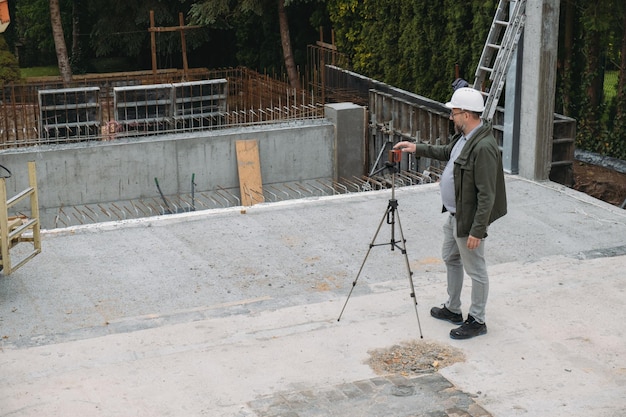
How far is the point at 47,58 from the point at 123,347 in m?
30.8

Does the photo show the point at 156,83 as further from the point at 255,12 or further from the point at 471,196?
the point at 471,196

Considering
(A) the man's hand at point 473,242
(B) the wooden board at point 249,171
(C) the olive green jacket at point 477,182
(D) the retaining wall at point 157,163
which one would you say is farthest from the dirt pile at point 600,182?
(A) the man's hand at point 473,242

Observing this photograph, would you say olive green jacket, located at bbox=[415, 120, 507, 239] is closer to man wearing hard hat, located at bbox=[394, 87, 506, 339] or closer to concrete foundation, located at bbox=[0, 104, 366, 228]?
man wearing hard hat, located at bbox=[394, 87, 506, 339]

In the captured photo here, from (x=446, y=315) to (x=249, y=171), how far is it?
880 cm

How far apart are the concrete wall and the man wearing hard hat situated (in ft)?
29.2

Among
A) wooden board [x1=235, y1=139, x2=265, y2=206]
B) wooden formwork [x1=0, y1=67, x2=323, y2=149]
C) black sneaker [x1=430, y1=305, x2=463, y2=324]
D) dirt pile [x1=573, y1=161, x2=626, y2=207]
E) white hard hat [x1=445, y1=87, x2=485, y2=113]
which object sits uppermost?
white hard hat [x1=445, y1=87, x2=485, y2=113]

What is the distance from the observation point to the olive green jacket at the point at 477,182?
25.4ft

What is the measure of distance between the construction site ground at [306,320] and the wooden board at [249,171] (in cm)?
469

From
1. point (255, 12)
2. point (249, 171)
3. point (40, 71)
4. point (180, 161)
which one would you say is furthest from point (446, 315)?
point (40, 71)

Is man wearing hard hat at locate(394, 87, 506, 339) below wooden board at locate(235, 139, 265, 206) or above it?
above

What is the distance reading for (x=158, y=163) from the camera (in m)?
16.6

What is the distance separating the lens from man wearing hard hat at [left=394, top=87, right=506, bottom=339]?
777 cm

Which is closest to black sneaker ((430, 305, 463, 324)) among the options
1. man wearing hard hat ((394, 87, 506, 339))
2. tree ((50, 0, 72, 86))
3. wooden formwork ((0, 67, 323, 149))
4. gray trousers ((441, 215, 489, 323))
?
gray trousers ((441, 215, 489, 323))

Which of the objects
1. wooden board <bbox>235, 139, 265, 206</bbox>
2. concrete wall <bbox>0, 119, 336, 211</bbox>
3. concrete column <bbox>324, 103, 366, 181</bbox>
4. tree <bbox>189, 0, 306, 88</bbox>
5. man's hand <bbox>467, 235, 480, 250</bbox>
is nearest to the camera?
man's hand <bbox>467, 235, 480, 250</bbox>
